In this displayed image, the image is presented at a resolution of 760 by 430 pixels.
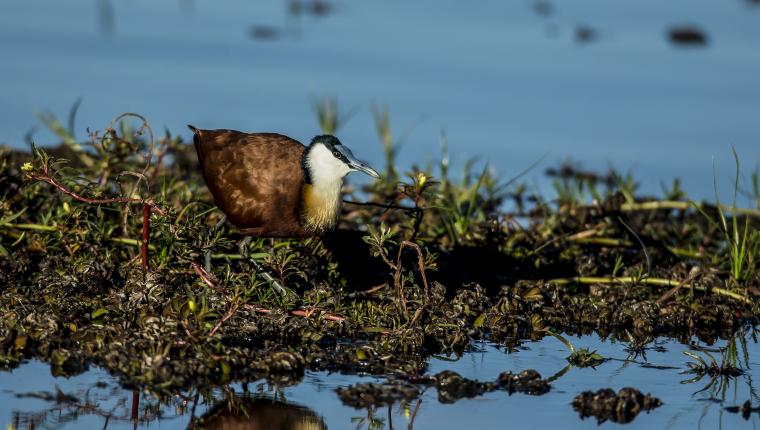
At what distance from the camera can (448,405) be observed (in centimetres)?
532

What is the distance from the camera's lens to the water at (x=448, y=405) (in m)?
4.95

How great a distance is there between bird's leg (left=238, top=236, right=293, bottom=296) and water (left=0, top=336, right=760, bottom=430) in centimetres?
91

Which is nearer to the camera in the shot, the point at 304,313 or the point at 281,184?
the point at 304,313

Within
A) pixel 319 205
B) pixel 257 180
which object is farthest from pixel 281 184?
pixel 319 205

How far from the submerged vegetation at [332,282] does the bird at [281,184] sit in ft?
0.55

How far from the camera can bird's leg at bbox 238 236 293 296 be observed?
6.53 metres

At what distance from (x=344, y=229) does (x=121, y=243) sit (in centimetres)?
142

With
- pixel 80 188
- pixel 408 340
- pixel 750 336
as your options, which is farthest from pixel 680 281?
pixel 80 188

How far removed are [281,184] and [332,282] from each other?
0.67 meters

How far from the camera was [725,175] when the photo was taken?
10438 mm

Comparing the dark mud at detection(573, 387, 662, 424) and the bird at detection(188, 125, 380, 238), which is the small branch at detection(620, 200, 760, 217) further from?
the dark mud at detection(573, 387, 662, 424)

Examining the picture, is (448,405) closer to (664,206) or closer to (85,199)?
(85,199)

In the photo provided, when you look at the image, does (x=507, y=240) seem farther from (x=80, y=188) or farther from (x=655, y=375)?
(x=80, y=188)

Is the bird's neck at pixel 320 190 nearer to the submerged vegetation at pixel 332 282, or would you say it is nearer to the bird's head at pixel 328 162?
the bird's head at pixel 328 162
